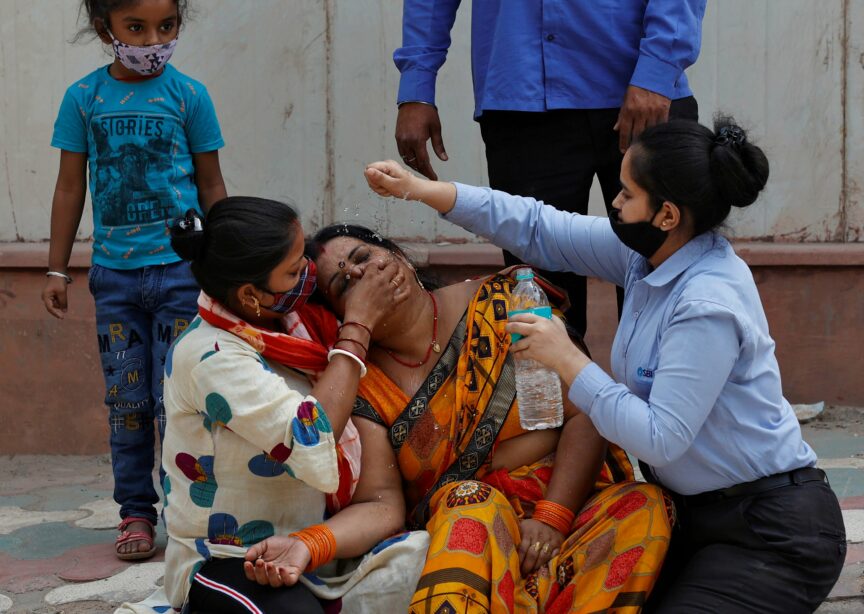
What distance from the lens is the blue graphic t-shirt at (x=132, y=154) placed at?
11.4ft

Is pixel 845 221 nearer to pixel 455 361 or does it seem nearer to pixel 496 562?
pixel 455 361

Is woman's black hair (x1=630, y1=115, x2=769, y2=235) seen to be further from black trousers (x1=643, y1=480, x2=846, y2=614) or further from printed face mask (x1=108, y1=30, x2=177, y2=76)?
printed face mask (x1=108, y1=30, x2=177, y2=76)

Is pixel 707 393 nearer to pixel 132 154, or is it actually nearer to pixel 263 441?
pixel 263 441

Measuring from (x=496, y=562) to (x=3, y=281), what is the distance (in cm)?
298

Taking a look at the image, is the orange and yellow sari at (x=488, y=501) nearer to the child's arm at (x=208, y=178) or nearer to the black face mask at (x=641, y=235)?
the black face mask at (x=641, y=235)

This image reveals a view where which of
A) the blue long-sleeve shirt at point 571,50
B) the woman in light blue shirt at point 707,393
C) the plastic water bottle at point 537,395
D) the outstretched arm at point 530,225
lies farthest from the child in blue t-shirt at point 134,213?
the woman in light blue shirt at point 707,393

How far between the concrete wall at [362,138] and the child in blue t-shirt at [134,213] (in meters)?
1.21

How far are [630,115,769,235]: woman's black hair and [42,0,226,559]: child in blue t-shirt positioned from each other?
160 cm

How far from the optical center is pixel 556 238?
9.74 ft

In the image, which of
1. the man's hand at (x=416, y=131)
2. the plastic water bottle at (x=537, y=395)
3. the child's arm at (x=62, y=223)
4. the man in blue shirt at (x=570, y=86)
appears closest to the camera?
the plastic water bottle at (x=537, y=395)

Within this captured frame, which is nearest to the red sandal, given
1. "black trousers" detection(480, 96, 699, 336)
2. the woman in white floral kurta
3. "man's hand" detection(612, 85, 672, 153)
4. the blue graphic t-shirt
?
the woman in white floral kurta

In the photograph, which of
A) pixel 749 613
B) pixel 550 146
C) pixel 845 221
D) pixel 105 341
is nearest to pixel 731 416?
pixel 749 613

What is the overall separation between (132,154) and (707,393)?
6.45 ft

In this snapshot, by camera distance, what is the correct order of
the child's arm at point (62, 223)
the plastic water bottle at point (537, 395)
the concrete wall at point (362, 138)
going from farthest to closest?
1. the concrete wall at point (362, 138)
2. the child's arm at point (62, 223)
3. the plastic water bottle at point (537, 395)
